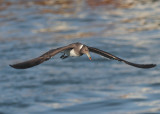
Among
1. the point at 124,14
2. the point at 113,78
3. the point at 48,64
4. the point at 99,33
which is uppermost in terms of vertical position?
the point at 124,14

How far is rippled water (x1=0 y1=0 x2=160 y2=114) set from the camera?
26.0 meters

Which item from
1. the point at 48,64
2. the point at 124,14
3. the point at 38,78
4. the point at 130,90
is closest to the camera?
the point at 130,90

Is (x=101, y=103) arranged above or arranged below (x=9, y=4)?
below

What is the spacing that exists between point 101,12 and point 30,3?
18.4ft

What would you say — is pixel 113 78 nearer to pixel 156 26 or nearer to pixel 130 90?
pixel 130 90

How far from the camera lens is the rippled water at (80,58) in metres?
26.0

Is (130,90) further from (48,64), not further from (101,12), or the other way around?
(101,12)

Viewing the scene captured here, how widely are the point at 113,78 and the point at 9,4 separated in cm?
1319

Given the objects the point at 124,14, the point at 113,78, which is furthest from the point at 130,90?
the point at 124,14

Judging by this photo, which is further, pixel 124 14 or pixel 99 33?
pixel 124 14

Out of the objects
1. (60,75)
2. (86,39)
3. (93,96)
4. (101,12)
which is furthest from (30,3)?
(93,96)

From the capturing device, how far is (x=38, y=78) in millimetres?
29609

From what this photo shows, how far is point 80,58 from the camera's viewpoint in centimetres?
3192

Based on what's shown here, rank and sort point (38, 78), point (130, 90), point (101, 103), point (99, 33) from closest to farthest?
point (101, 103) → point (130, 90) → point (38, 78) → point (99, 33)
